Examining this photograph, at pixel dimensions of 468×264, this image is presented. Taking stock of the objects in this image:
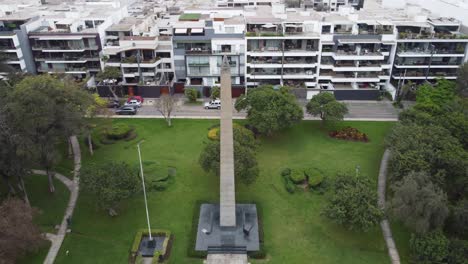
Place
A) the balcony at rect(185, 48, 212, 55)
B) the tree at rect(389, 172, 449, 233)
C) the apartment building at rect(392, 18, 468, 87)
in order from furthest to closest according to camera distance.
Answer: the balcony at rect(185, 48, 212, 55) < the apartment building at rect(392, 18, 468, 87) < the tree at rect(389, 172, 449, 233)

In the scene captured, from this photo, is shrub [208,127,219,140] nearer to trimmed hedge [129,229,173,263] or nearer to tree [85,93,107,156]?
tree [85,93,107,156]

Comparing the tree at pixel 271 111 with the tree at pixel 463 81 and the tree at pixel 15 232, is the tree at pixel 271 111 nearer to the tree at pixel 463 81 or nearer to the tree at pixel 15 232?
the tree at pixel 463 81

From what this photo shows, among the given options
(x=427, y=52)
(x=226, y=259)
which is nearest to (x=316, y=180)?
(x=226, y=259)

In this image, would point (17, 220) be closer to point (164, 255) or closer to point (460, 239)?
point (164, 255)

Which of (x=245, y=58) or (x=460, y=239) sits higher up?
(x=245, y=58)

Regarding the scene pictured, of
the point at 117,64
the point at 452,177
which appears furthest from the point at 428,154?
the point at 117,64

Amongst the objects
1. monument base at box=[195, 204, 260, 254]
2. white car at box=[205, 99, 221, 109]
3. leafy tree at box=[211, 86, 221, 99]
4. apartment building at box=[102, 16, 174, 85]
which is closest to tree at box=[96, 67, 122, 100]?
apartment building at box=[102, 16, 174, 85]

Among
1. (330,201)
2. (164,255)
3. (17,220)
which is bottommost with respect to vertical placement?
(164,255)

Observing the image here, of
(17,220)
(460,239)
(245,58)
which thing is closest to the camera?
(17,220)

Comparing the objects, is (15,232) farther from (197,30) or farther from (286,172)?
(197,30)
